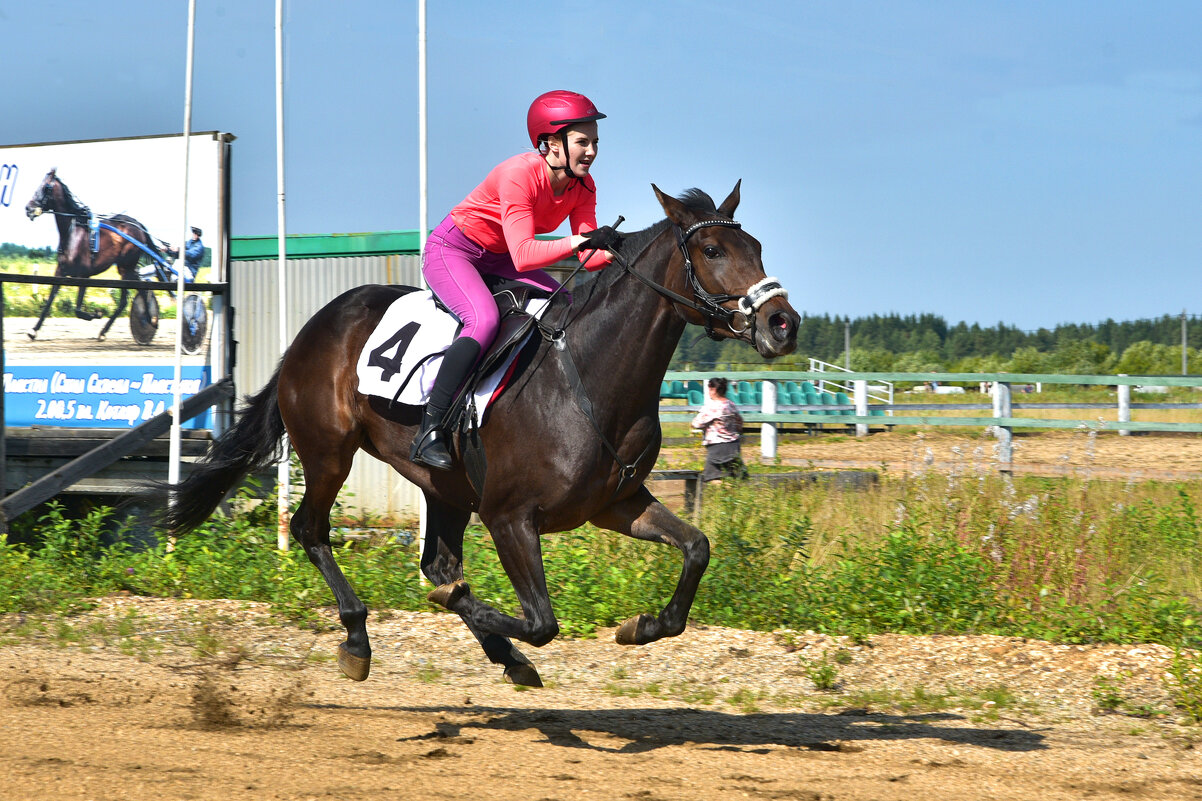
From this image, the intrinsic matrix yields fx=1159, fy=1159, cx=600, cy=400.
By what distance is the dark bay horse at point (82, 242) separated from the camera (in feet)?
39.0

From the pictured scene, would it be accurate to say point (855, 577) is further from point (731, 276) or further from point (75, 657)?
point (75, 657)

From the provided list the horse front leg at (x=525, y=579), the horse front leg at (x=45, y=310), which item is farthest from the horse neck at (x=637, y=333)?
the horse front leg at (x=45, y=310)

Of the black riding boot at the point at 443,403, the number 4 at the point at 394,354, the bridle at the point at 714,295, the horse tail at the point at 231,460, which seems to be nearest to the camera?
the bridle at the point at 714,295

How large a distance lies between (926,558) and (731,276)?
3.85m

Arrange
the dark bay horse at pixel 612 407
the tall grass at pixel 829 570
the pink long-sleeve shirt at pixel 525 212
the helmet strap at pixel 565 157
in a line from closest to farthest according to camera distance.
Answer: the dark bay horse at pixel 612 407 < the pink long-sleeve shirt at pixel 525 212 < the helmet strap at pixel 565 157 < the tall grass at pixel 829 570

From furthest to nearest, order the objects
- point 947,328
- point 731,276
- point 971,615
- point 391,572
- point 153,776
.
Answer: point 947,328 → point 391,572 → point 971,615 → point 731,276 → point 153,776

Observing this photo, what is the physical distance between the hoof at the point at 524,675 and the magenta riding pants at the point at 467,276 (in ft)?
5.18

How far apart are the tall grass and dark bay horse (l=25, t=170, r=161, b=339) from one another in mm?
2780

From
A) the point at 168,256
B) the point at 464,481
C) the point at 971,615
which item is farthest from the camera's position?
the point at 168,256

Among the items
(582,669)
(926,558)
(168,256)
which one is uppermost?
(168,256)

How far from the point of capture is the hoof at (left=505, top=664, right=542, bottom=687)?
5668 mm

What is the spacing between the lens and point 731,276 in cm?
493

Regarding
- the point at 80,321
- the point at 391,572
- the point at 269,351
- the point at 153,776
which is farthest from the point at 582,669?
the point at 80,321

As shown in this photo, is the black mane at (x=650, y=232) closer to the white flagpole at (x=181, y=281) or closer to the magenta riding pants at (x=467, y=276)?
the magenta riding pants at (x=467, y=276)
